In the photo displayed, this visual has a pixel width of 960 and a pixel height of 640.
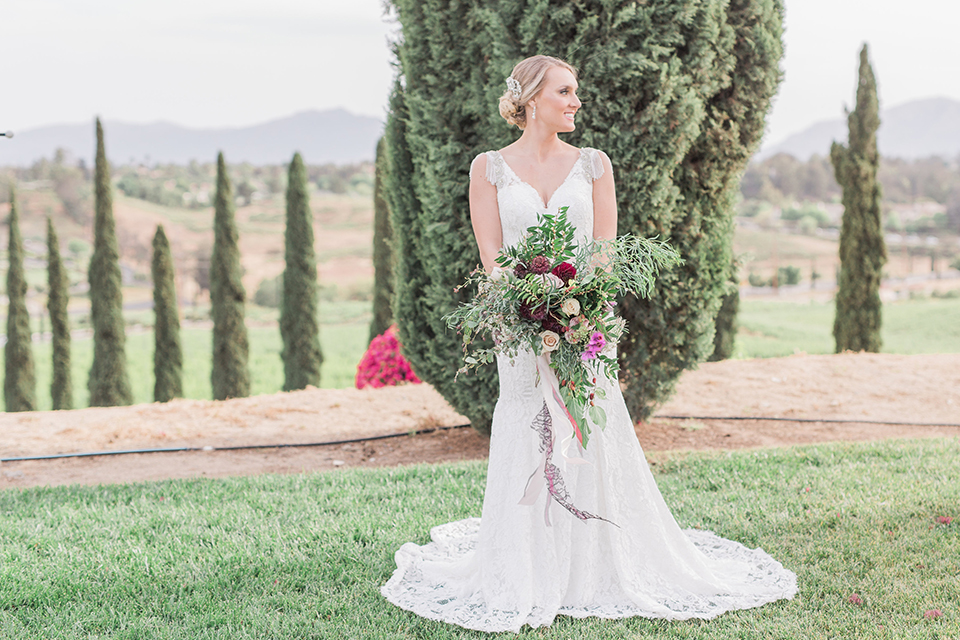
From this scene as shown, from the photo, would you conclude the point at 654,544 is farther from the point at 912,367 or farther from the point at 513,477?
the point at 912,367

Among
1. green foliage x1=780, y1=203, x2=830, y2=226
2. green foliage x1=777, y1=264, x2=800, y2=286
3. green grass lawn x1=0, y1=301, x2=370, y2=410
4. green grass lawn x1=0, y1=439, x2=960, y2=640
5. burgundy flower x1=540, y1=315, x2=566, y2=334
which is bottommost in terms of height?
green grass lawn x1=0, y1=301, x2=370, y2=410

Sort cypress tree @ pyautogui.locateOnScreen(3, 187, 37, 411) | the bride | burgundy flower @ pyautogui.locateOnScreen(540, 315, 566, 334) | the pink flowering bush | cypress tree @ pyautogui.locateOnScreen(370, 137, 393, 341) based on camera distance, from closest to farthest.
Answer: burgundy flower @ pyautogui.locateOnScreen(540, 315, 566, 334)
the bride
the pink flowering bush
cypress tree @ pyautogui.locateOnScreen(370, 137, 393, 341)
cypress tree @ pyautogui.locateOnScreen(3, 187, 37, 411)

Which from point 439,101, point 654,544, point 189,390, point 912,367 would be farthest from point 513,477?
point 189,390

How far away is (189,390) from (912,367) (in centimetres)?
2041

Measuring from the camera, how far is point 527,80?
3.45 meters

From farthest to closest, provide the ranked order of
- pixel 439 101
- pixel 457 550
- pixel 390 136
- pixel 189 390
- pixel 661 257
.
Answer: pixel 189 390, pixel 390 136, pixel 439 101, pixel 457 550, pixel 661 257

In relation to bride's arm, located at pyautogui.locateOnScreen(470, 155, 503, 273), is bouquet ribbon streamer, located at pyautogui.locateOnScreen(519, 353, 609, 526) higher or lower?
lower

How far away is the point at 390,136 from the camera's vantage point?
694cm

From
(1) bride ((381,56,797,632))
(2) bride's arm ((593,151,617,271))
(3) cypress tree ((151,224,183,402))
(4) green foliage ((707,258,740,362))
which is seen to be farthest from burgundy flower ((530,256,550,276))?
(3) cypress tree ((151,224,183,402))

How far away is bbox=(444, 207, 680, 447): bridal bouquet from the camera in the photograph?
3.00m

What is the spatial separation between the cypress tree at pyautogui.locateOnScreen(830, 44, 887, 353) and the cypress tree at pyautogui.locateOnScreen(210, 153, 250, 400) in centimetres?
1238

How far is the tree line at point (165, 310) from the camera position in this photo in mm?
16672

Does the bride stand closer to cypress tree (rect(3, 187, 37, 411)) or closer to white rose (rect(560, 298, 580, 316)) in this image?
white rose (rect(560, 298, 580, 316))

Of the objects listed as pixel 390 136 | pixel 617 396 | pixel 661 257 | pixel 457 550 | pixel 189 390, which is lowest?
pixel 189 390
